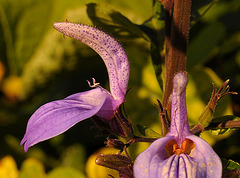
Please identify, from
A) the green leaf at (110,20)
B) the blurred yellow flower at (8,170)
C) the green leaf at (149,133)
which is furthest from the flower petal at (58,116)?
the blurred yellow flower at (8,170)

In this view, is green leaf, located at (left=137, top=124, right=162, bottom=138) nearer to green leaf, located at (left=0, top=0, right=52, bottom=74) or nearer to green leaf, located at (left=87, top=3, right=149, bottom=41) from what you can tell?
green leaf, located at (left=87, top=3, right=149, bottom=41)

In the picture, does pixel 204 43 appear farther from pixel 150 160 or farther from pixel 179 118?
pixel 150 160

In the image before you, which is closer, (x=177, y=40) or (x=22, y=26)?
(x=177, y=40)

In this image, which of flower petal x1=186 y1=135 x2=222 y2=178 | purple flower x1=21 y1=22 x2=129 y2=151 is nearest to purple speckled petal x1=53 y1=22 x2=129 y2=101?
purple flower x1=21 y1=22 x2=129 y2=151

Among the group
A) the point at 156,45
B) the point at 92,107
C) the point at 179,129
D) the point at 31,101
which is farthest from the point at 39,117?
the point at 31,101

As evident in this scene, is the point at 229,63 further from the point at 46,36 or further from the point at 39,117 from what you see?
the point at 39,117

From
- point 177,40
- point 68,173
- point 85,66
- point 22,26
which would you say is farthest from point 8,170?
point 177,40
